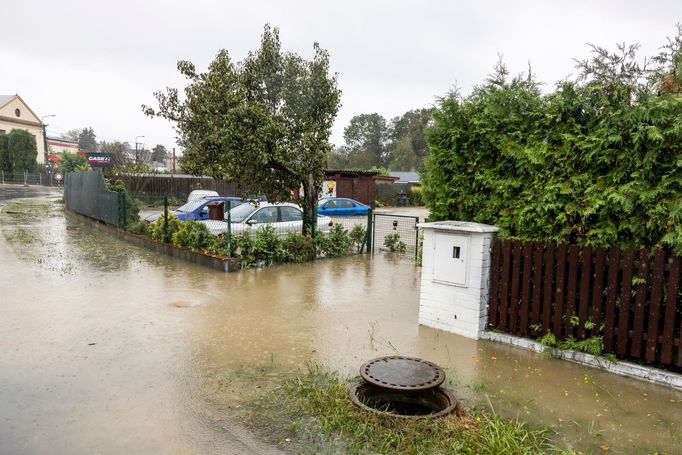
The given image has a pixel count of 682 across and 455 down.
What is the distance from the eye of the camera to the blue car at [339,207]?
2420cm

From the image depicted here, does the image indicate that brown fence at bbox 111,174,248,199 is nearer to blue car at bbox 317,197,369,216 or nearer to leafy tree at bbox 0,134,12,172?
blue car at bbox 317,197,369,216

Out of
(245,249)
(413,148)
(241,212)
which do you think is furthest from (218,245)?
(413,148)

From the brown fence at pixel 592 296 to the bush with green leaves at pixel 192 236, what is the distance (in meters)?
7.43

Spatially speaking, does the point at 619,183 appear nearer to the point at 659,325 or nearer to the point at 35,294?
the point at 659,325

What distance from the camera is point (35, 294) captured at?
7.95m

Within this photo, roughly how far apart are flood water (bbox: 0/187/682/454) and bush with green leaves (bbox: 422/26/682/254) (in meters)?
1.63

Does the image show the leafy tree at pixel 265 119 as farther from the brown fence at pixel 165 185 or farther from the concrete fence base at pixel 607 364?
the brown fence at pixel 165 185

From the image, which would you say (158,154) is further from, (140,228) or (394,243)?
(394,243)

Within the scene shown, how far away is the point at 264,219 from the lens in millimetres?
12234

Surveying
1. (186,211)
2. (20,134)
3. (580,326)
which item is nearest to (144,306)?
(580,326)

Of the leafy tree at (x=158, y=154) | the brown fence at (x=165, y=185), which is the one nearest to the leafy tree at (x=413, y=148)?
the brown fence at (x=165, y=185)

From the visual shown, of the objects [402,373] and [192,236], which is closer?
[402,373]

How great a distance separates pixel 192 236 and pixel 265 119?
3466 mm

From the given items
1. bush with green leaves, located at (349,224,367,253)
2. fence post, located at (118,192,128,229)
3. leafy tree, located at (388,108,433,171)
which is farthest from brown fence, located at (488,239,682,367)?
leafy tree, located at (388,108,433,171)
